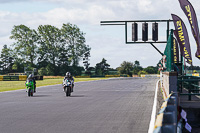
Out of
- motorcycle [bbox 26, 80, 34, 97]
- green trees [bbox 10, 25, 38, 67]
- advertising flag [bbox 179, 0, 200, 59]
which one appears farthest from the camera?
green trees [bbox 10, 25, 38, 67]

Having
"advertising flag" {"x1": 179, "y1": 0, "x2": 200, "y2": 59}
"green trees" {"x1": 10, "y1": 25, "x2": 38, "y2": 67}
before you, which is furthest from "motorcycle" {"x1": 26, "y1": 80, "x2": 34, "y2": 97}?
"green trees" {"x1": 10, "y1": 25, "x2": 38, "y2": 67}

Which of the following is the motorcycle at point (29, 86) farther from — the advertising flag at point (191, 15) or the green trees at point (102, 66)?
the green trees at point (102, 66)

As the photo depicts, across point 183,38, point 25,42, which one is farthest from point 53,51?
point 183,38

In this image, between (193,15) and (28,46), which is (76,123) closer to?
(193,15)

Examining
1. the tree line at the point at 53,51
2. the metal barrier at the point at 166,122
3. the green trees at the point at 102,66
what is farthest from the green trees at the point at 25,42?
the metal barrier at the point at 166,122

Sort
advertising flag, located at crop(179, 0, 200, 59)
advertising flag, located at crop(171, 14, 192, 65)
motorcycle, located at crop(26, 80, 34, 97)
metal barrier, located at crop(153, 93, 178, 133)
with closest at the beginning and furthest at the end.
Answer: metal barrier, located at crop(153, 93, 178, 133), advertising flag, located at crop(179, 0, 200, 59), motorcycle, located at crop(26, 80, 34, 97), advertising flag, located at crop(171, 14, 192, 65)

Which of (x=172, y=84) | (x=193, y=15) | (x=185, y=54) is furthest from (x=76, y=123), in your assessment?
(x=185, y=54)

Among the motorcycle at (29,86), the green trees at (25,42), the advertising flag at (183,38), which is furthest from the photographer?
the green trees at (25,42)

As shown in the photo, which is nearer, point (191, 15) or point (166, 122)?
point (166, 122)

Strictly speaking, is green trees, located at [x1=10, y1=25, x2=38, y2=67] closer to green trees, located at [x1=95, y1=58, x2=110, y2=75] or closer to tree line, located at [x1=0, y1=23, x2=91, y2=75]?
tree line, located at [x1=0, y1=23, x2=91, y2=75]

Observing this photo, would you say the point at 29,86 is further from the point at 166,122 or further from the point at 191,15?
the point at 166,122

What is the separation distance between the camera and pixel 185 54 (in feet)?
78.3

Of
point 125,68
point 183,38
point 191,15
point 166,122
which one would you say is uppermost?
point 191,15

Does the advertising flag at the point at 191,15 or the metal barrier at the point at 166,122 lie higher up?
the advertising flag at the point at 191,15
